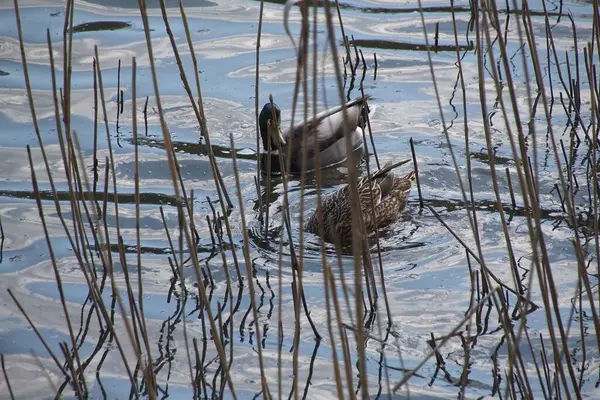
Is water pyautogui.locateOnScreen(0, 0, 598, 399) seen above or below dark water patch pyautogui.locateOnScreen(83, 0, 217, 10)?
below

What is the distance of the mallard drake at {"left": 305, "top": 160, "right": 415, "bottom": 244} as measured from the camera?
6.38 metres

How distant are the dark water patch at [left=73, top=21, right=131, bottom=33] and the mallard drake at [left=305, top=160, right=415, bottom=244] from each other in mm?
3931

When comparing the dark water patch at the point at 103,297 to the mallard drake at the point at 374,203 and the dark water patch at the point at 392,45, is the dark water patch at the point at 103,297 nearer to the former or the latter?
the mallard drake at the point at 374,203

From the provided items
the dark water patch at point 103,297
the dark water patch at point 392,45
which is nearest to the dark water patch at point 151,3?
the dark water patch at point 392,45

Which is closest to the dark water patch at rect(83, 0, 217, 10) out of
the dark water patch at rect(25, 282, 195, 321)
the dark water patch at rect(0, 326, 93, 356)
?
the dark water patch at rect(25, 282, 195, 321)

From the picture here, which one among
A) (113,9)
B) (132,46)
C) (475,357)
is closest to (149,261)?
(475,357)

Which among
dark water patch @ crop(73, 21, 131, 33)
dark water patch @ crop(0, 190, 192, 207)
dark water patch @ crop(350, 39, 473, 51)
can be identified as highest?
dark water patch @ crop(73, 21, 131, 33)

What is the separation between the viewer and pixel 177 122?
7898 mm

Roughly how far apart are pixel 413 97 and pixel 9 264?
13.6 ft

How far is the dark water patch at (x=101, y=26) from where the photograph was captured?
31.7 ft

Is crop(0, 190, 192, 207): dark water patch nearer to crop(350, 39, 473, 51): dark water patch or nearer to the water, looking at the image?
the water

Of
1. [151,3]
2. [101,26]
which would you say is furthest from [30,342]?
[151,3]

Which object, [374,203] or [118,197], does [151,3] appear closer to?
[118,197]

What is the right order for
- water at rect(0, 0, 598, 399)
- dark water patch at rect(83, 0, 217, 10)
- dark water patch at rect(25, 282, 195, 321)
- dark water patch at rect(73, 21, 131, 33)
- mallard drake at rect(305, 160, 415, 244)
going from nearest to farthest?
1. water at rect(0, 0, 598, 399)
2. dark water patch at rect(25, 282, 195, 321)
3. mallard drake at rect(305, 160, 415, 244)
4. dark water patch at rect(73, 21, 131, 33)
5. dark water patch at rect(83, 0, 217, 10)
